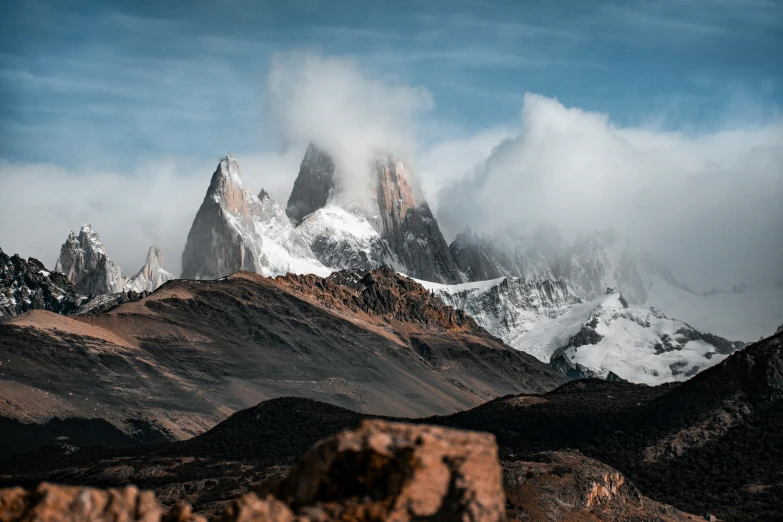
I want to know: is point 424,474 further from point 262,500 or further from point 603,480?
point 603,480

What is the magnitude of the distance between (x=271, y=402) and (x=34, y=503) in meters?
159

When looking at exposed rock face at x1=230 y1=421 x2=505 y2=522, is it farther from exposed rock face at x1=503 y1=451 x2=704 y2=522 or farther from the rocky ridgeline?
exposed rock face at x1=503 y1=451 x2=704 y2=522

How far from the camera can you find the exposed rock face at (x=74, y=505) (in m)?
21.5

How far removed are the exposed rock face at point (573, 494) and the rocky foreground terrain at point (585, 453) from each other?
0.15m

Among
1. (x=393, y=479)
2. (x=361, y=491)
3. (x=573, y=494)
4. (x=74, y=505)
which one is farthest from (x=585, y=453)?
(x=74, y=505)

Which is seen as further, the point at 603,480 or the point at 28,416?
the point at 28,416

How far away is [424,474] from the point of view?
23.5m

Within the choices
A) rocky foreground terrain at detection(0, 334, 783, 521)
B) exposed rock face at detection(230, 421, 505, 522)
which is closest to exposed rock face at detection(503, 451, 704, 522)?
rocky foreground terrain at detection(0, 334, 783, 521)

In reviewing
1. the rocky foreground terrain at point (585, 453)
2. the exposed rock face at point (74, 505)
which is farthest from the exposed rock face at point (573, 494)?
the exposed rock face at point (74, 505)

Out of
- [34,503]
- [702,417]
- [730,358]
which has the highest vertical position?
[730,358]

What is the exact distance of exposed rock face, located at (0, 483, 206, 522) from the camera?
21.5m

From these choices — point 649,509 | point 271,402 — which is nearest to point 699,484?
point 649,509

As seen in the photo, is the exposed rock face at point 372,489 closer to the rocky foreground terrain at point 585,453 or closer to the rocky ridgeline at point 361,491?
the rocky ridgeline at point 361,491

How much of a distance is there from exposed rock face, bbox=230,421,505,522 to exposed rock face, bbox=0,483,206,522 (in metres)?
1.94
